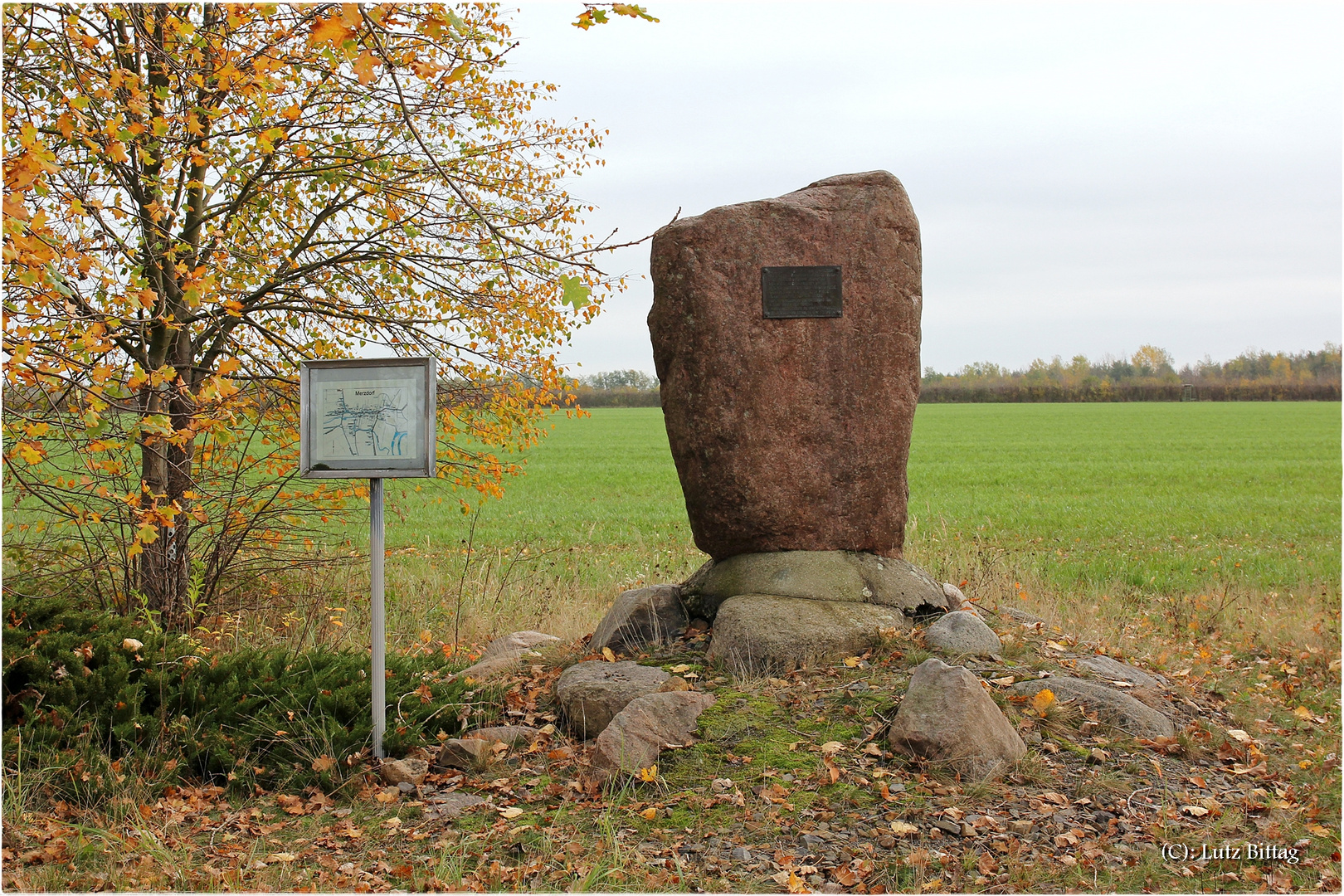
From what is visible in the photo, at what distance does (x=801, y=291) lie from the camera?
236 inches

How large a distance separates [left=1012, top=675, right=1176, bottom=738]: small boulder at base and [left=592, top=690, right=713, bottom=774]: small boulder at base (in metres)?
1.85

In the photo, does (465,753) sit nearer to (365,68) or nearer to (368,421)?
(368,421)

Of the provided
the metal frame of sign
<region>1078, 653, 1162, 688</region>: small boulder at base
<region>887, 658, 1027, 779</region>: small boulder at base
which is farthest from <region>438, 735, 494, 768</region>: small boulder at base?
<region>1078, 653, 1162, 688</region>: small boulder at base

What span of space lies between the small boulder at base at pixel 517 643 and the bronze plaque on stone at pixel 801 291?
9.72 ft

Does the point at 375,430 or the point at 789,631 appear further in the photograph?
the point at 789,631

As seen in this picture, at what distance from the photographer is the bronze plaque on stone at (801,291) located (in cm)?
598

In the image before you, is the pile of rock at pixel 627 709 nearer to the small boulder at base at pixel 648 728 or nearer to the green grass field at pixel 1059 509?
the small boulder at base at pixel 648 728

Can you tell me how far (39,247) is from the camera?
3875 millimetres

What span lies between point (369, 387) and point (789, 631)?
2850 millimetres

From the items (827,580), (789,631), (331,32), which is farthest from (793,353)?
(331,32)

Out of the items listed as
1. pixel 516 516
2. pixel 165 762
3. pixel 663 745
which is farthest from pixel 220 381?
pixel 516 516

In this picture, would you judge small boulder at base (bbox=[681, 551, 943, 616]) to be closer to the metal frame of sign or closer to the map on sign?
the metal frame of sign

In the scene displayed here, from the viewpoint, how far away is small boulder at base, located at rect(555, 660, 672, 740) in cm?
491

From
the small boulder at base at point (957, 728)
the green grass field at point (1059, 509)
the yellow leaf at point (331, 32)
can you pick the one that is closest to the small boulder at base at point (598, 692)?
the small boulder at base at point (957, 728)
